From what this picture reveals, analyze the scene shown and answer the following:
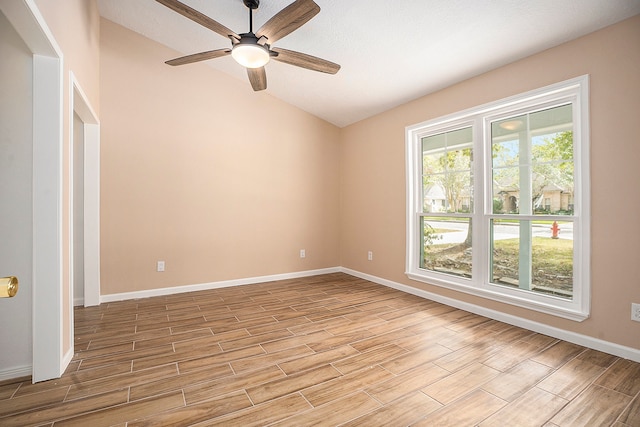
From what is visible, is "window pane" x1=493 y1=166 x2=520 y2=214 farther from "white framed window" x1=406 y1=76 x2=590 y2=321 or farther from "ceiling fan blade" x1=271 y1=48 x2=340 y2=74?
"ceiling fan blade" x1=271 y1=48 x2=340 y2=74

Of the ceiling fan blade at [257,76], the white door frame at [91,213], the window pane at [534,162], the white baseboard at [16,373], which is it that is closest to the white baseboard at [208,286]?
the white door frame at [91,213]

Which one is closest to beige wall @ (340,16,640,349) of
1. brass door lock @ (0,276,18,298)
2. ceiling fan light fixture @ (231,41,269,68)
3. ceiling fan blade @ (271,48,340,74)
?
ceiling fan blade @ (271,48,340,74)

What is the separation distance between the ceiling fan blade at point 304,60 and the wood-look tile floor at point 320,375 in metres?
2.33

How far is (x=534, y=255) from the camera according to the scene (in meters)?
2.77

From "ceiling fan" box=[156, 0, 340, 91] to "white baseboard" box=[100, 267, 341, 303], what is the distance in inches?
103

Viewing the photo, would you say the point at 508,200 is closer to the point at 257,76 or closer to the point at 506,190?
the point at 506,190

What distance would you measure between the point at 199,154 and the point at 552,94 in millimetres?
3851

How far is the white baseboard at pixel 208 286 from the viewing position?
346 cm

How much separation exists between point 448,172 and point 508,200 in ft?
2.50

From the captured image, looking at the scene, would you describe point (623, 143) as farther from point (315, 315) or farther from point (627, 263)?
point (315, 315)

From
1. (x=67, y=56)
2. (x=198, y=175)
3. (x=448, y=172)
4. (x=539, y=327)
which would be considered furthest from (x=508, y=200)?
(x=67, y=56)

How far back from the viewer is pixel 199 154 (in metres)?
3.91

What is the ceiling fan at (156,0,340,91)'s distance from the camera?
1.94 metres

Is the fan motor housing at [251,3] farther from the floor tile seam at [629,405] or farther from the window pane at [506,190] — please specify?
the floor tile seam at [629,405]
